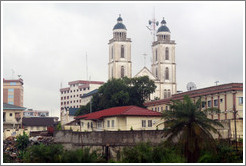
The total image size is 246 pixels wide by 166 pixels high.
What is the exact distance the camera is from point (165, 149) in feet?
136

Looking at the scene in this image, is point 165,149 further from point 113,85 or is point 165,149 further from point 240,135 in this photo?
point 113,85

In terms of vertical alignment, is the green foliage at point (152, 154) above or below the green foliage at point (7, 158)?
above

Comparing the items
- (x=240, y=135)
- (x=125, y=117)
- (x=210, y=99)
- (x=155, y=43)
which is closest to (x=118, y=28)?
(x=155, y=43)

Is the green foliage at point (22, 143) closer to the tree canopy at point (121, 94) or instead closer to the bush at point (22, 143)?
the bush at point (22, 143)

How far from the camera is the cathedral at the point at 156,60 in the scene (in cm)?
14738

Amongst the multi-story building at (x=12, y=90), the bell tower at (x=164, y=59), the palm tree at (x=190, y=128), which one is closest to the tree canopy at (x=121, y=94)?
the palm tree at (x=190, y=128)

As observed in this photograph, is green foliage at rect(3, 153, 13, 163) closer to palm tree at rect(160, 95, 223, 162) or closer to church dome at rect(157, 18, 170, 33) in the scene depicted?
palm tree at rect(160, 95, 223, 162)

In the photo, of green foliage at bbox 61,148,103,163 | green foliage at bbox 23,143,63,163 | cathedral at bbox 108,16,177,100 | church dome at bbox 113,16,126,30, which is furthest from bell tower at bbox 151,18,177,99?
green foliage at bbox 61,148,103,163

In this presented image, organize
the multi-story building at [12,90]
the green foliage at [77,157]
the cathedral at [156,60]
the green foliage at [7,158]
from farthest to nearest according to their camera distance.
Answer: the multi-story building at [12,90], the cathedral at [156,60], the green foliage at [7,158], the green foliage at [77,157]

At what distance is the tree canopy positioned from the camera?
85.7 metres

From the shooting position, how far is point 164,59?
499 feet

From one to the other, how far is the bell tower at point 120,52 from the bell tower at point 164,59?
8100mm

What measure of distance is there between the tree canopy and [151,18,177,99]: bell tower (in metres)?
57.8

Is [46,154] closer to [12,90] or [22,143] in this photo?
[22,143]
